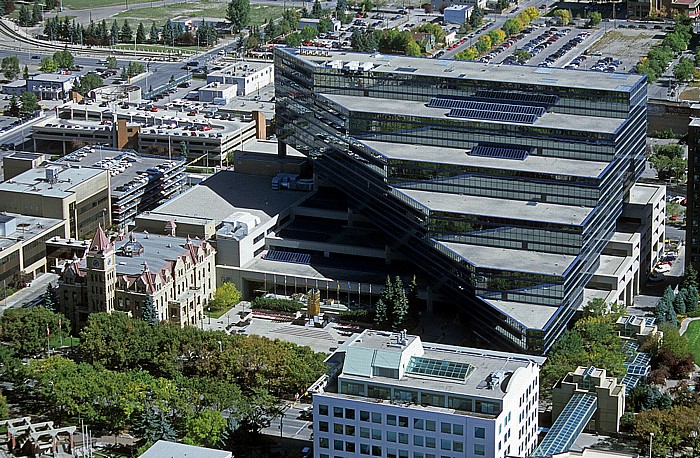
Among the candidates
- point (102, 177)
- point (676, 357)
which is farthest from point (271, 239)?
point (676, 357)

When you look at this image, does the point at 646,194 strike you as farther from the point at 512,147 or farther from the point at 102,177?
the point at 102,177

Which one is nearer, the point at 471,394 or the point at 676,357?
the point at 471,394

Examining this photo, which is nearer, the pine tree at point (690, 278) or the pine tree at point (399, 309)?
the pine tree at point (399, 309)

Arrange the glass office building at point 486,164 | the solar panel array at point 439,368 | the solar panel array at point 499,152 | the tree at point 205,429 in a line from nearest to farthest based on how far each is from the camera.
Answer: the solar panel array at point 439,368 → the tree at point 205,429 → the glass office building at point 486,164 → the solar panel array at point 499,152

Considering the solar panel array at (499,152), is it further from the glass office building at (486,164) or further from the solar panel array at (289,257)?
the solar panel array at (289,257)

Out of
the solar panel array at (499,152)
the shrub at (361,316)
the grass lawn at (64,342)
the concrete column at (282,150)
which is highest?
→ the solar panel array at (499,152)

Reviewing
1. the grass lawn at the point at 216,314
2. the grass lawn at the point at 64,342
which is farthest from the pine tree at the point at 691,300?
the grass lawn at the point at 64,342

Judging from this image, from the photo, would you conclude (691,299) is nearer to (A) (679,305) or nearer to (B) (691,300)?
(B) (691,300)
